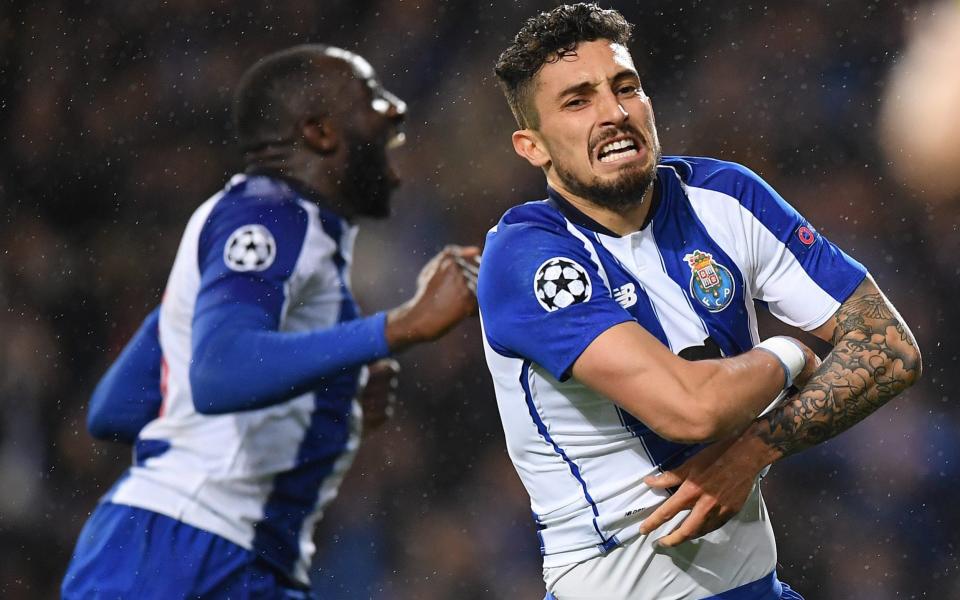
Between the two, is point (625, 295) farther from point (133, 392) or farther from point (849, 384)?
point (133, 392)

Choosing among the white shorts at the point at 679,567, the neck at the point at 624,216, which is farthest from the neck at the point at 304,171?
the white shorts at the point at 679,567

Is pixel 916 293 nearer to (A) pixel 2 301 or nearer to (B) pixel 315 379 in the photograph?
(B) pixel 315 379

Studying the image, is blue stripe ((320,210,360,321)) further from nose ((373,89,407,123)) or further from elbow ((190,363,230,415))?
nose ((373,89,407,123))

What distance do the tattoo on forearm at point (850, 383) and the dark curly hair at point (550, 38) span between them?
0.79 m

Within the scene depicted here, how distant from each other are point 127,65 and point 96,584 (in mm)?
3810

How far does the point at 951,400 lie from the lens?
4.95m

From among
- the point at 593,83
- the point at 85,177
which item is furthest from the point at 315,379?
the point at 85,177

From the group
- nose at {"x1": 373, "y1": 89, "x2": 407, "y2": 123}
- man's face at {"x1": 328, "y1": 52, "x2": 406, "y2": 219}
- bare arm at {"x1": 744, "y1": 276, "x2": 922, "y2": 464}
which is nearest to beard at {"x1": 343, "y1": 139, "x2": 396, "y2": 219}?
man's face at {"x1": 328, "y1": 52, "x2": 406, "y2": 219}

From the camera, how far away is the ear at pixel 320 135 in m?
4.12

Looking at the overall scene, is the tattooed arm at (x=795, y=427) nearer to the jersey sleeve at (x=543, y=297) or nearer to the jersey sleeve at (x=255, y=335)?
the jersey sleeve at (x=543, y=297)

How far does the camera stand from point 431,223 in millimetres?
5852

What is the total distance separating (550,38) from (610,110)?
0.68 feet

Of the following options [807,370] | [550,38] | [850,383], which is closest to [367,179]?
[550,38]

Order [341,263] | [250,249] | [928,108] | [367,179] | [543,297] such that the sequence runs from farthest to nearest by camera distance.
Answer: [928,108] → [367,179] → [341,263] → [250,249] → [543,297]
